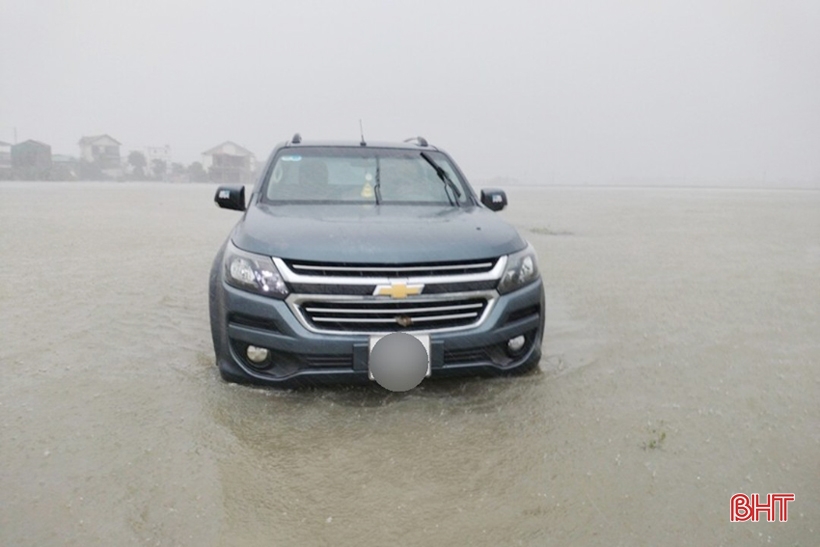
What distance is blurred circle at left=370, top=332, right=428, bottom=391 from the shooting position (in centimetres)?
300

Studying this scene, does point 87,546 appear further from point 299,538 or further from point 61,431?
point 61,431

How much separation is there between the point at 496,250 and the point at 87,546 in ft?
7.48

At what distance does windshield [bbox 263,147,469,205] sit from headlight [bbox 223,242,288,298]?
43.9 inches

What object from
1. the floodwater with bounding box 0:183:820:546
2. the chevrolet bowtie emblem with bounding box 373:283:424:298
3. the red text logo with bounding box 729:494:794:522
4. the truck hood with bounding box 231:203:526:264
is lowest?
the red text logo with bounding box 729:494:794:522

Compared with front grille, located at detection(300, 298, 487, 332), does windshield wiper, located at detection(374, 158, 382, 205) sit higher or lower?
higher

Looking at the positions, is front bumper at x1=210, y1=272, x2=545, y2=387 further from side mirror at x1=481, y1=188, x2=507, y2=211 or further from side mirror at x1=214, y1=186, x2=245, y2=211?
side mirror at x1=481, y1=188, x2=507, y2=211

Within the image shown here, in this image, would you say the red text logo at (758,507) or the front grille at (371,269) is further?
the front grille at (371,269)

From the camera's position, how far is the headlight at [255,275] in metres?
3.08

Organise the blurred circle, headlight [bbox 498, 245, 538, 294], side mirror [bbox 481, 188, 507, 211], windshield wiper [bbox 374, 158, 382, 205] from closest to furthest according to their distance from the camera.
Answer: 1. the blurred circle
2. headlight [bbox 498, 245, 538, 294]
3. windshield wiper [bbox 374, 158, 382, 205]
4. side mirror [bbox 481, 188, 507, 211]

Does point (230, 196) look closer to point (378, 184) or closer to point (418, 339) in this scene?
point (378, 184)

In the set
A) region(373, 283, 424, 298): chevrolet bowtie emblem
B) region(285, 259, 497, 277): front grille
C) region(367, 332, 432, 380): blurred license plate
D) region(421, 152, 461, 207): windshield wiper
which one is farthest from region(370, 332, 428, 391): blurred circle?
region(421, 152, 461, 207): windshield wiper

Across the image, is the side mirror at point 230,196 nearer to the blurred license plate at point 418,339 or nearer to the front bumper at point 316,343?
the front bumper at point 316,343

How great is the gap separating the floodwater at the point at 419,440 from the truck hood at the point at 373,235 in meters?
0.85

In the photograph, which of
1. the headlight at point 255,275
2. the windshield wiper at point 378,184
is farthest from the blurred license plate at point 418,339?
the windshield wiper at point 378,184
